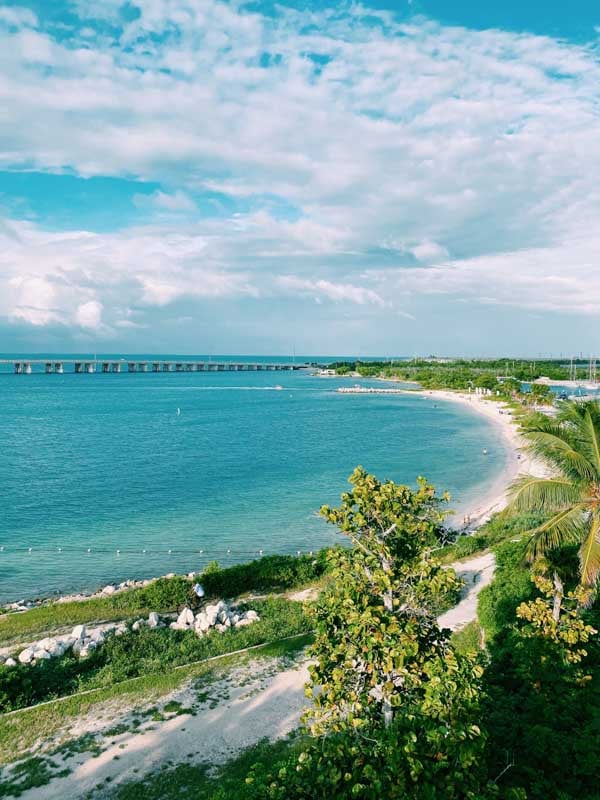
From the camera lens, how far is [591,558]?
1148 cm

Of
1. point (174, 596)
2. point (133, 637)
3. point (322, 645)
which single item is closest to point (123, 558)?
point (174, 596)

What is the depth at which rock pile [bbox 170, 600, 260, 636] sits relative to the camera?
16781 millimetres

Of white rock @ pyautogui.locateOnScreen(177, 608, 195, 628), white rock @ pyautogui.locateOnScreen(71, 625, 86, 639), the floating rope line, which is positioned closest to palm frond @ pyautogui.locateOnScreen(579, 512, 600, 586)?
white rock @ pyautogui.locateOnScreen(177, 608, 195, 628)

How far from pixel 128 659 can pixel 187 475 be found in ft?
102

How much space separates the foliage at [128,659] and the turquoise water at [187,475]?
354 inches

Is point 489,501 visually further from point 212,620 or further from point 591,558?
point 591,558

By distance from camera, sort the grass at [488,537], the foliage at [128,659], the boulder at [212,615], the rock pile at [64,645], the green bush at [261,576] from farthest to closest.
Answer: the grass at [488,537] → the green bush at [261,576] → the boulder at [212,615] → the rock pile at [64,645] → the foliage at [128,659]

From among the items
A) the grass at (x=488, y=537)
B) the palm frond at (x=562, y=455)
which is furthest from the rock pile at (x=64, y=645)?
the grass at (x=488, y=537)

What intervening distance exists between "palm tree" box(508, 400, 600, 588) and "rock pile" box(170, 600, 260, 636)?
348 inches

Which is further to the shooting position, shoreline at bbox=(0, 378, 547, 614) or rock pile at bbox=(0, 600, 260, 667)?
shoreline at bbox=(0, 378, 547, 614)

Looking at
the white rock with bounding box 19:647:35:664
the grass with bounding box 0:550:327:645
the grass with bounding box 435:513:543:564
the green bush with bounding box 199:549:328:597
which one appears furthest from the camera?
the grass with bounding box 435:513:543:564

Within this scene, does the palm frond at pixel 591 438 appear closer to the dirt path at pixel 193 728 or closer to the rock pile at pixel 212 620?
the dirt path at pixel 193 728

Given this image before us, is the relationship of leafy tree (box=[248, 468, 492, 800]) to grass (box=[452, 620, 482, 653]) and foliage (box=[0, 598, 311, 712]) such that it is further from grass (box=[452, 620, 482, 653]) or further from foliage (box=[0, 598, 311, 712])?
→ grass (box=[452, 620, 482, 653])

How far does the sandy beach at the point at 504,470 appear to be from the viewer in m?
31.6
